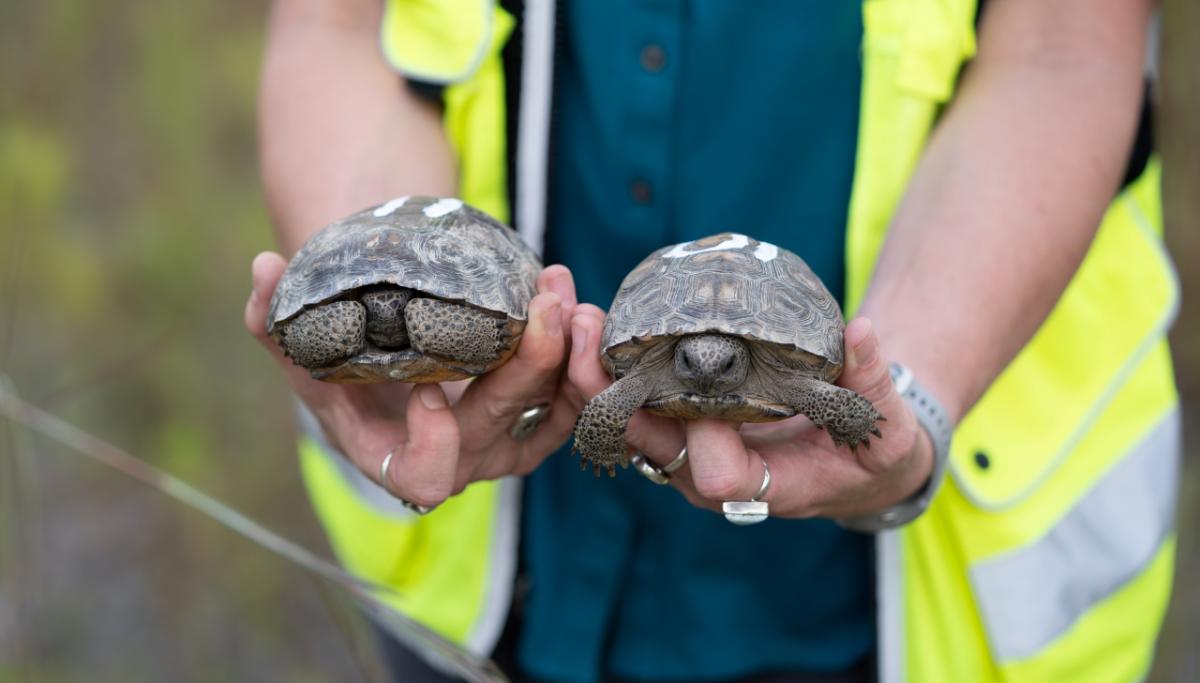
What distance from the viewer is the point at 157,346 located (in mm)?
4367

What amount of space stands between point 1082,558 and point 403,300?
5.50 feet

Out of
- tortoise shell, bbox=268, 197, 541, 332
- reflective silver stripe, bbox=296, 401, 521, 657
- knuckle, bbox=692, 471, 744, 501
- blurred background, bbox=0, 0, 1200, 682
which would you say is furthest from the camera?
blurred background, bbox=0, 0, 1200, 682

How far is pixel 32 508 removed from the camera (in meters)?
2.79

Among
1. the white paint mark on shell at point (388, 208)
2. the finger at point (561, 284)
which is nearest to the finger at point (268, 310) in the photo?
the white paint mark on shell at point (388, 208)

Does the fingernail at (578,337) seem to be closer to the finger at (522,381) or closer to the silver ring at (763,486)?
the finger at (522,381)

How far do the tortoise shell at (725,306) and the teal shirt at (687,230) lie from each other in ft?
1.14

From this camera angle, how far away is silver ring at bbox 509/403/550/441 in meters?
2.18

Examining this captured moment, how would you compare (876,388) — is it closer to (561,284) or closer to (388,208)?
(561,284)

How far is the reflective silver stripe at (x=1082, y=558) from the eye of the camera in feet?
7.53

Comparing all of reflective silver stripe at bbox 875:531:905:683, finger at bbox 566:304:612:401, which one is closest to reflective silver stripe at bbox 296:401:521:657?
finger at bbox 566:304:612:401

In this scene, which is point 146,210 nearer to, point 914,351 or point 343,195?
point 343,195

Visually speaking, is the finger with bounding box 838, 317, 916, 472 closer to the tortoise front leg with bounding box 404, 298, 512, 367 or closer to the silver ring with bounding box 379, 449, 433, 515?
the tortoise front leg with bounding box 404, 298, 512, 367

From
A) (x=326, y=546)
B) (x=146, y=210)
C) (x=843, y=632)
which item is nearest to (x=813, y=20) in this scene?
(x=843, y=632)

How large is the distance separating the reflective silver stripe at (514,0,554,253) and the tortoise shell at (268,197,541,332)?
0.90 ft
